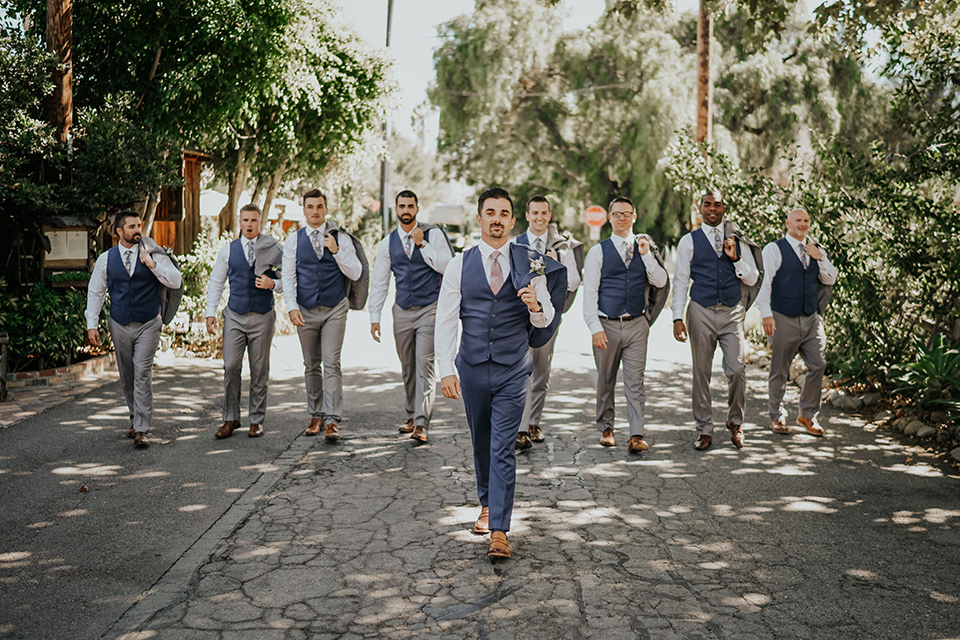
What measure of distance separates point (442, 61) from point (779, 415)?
1168 inches

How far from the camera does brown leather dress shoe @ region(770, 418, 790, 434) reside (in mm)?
8914

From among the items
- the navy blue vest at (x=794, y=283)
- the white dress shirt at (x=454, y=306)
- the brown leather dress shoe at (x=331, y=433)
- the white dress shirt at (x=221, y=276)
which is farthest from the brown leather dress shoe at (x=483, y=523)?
the navy blue vest at (x=794, y=283)

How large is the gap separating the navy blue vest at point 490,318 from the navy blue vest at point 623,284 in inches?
105

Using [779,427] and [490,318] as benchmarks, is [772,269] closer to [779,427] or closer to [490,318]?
[779,427]

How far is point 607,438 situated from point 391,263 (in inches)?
97.6

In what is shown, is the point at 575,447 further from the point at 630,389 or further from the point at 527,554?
the point at 527,554

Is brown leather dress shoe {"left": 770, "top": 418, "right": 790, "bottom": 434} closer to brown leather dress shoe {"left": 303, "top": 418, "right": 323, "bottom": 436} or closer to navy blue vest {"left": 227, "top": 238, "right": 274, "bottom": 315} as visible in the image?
brown leather dress shoe {"left": 303, "top": 418, "right": 323, "bottom": 436}

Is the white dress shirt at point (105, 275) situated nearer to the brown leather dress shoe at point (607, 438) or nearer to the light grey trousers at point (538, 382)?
the light grey trousers at point (538, 382)

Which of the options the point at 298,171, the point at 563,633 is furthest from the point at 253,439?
the point at 298,171

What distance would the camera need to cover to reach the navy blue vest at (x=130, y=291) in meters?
8.15

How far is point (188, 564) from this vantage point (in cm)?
526

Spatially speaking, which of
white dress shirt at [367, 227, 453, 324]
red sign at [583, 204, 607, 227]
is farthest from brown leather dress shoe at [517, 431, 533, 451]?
red sign at [583, 204, 607, 227]

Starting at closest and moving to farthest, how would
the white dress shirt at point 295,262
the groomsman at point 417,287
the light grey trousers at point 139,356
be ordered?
the light grey trousers at point 139,356 < the groomsman at point 417,287 < the white dress shirt at point 295,262

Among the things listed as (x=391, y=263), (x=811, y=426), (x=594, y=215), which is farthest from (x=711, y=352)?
(x=594, y=215)
